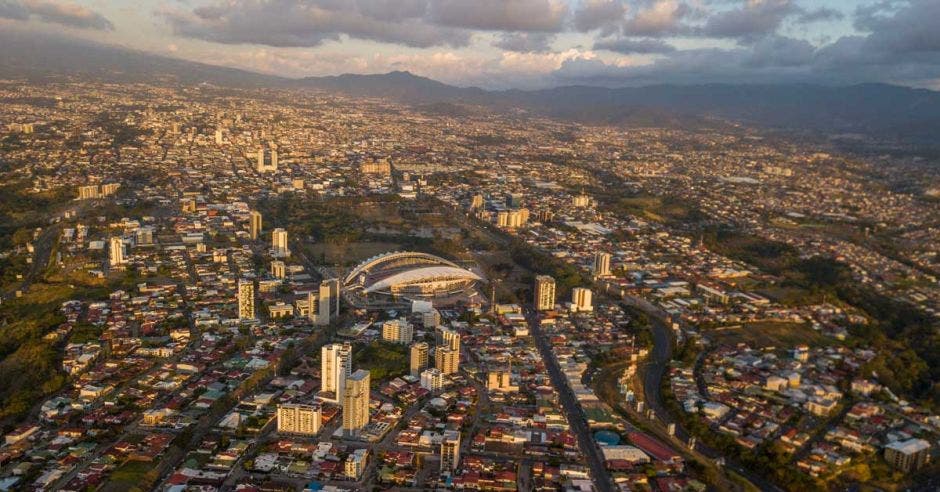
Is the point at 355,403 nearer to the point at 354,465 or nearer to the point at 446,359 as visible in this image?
the point at 354,465

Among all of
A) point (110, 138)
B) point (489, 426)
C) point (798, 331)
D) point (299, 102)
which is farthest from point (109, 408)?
point (299, 102)

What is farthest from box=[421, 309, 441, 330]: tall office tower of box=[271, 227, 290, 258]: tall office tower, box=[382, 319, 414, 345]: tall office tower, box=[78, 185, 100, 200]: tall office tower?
box=[78, 185, 100, 200]: tall office tower

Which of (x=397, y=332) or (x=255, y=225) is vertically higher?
(x=255, y=225)

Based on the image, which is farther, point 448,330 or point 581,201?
point 581,201

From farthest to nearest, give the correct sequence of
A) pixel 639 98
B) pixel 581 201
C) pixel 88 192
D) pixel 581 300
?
1. pixel 639 98
2. pixel 581 201
3. pixel 88 192
4. pixel 581 300

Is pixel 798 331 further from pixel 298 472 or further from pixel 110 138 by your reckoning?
pixel 110 138

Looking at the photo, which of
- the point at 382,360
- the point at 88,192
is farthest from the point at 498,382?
the point at 88,192

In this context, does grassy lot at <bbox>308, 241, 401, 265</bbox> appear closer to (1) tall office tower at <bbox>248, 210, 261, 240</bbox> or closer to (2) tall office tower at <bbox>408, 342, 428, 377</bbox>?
(1) tall office tower at <bbox>248, 210, 261, 240</bbox>

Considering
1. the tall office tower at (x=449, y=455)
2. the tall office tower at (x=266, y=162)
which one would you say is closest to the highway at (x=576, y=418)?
the tall office tower at (x=449, y=455)
